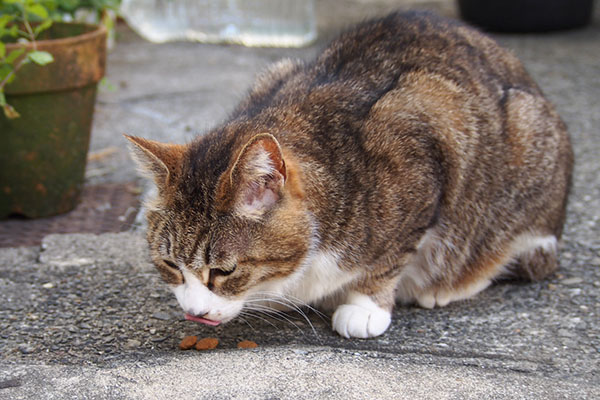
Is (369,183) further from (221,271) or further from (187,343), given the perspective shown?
(187,343)

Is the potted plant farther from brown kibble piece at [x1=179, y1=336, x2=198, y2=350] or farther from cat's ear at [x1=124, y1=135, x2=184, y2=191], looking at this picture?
brown kibble piece at [x1=179, y1=336, x2=198, y2=350]

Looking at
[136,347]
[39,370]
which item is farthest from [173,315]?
[39,370]

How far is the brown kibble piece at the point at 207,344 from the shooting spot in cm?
244

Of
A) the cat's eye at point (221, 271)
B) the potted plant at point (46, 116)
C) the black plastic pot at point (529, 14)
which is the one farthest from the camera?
the black plastic pot at point (529, 14)

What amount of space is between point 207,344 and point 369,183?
77 centimetres

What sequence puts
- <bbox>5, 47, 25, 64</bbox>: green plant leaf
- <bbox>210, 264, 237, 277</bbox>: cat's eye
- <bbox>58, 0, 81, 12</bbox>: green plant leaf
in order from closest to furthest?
<bbox>210, 264, 237, 277</bbox>: cat's eye < <bbox>5, 47, 25, 64</bbox>: green plant leaf < <bbox>58, 0, 81, 12</bbox>: green plant leaf

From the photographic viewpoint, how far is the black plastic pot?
6812 mm

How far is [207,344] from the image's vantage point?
245 centimetres

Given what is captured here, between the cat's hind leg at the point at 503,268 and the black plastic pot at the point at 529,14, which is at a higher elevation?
the cat's hind leg at the point at 503,268

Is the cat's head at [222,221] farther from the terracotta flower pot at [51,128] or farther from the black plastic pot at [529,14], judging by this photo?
the black plastic pot at [529,14]

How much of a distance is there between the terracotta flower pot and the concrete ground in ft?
1.13

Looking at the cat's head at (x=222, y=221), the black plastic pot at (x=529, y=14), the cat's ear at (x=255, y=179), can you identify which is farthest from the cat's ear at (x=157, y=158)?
the black plastic pot at (x=529, y=14)

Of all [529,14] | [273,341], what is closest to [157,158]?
[273,341]

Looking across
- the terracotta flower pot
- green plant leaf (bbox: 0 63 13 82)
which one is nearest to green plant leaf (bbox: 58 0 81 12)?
the terracotta flower pot
